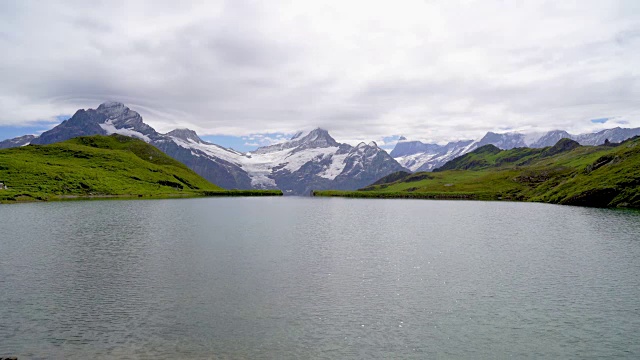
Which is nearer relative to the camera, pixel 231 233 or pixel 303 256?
pixel 303 256

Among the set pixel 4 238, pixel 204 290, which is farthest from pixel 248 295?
pixel 4 238

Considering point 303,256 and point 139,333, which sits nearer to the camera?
point 139,333

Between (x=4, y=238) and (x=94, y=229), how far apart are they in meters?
16.6

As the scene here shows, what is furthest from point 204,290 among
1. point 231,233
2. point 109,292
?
point 231,233

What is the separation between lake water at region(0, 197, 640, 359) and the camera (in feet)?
105

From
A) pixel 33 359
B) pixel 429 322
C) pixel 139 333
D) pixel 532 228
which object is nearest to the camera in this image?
pixel 33 359

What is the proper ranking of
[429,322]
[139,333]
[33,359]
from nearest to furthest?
[33,359] < [139,333] < [429,322]

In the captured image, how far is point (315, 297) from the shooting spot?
44312 millimetres

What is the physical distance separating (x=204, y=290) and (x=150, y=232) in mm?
49780

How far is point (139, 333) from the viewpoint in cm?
3366

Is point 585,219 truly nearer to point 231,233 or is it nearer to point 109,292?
point 231,233

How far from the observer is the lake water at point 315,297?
31.9 m

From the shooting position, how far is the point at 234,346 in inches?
1243

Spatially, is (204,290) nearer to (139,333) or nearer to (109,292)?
(109,292)
